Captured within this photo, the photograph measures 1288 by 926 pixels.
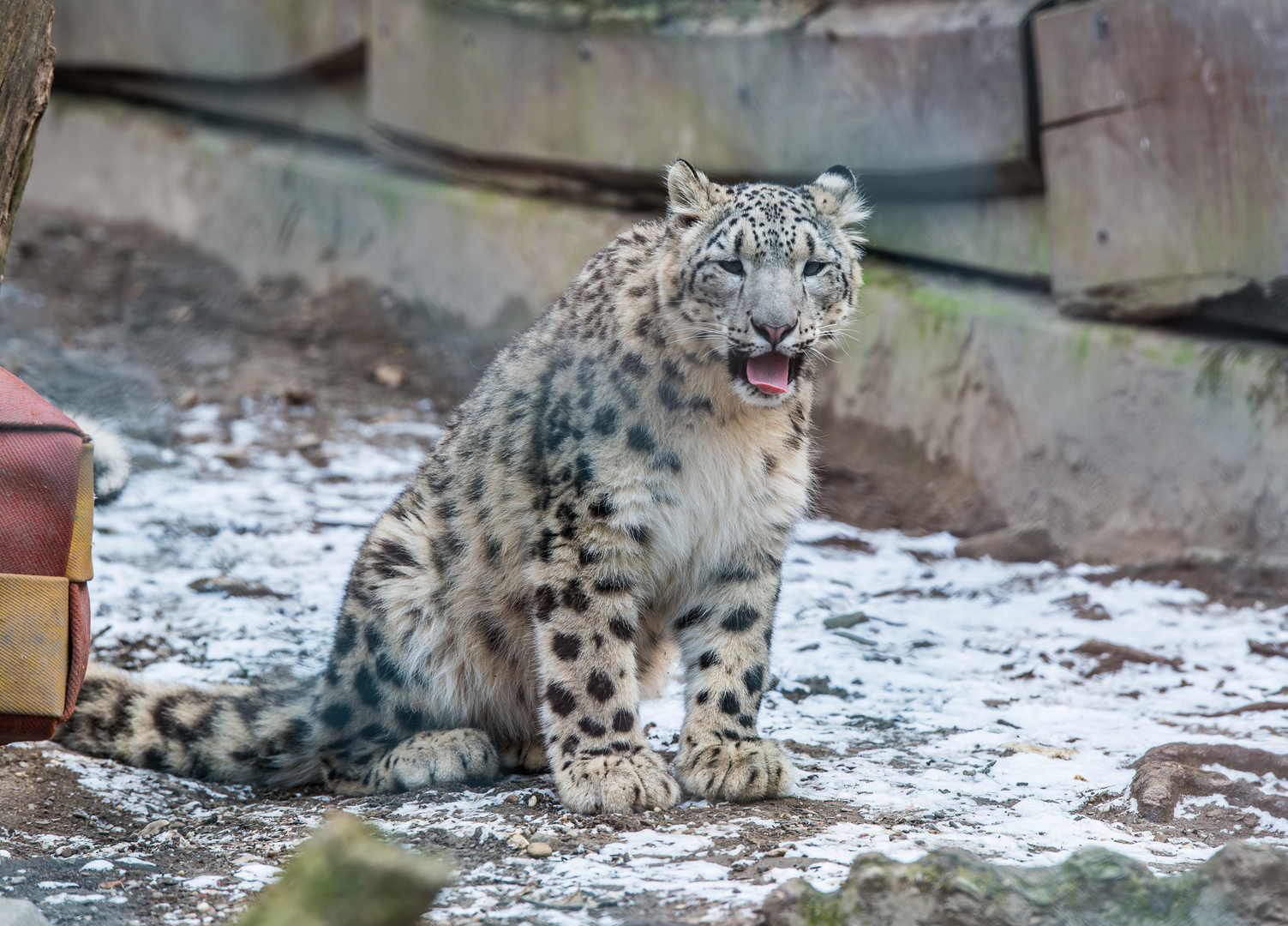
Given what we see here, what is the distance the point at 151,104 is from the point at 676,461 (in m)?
7.91

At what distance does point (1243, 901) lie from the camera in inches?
94.0

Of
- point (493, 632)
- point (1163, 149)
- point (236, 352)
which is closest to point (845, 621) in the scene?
point (493, 632)

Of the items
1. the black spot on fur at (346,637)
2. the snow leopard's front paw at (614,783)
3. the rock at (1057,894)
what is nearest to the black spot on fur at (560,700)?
the snow leopard's front paw at (614,783)

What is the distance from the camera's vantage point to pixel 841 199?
3.92 meters

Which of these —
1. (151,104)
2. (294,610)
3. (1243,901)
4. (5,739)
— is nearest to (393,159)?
(151,104)

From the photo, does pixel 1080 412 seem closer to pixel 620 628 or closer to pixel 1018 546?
pixel 1018 546

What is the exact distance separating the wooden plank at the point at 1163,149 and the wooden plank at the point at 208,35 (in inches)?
183

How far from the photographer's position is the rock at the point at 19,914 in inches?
93.5

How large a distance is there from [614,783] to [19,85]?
2234mm

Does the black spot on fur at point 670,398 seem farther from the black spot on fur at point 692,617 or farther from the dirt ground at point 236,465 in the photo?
the dirt ground at point 236,465

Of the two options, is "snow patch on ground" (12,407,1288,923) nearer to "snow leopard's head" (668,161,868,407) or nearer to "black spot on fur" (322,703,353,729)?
"black spot on fur" (322,703,353,729)

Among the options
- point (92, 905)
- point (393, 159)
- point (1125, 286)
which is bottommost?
point (92, 905)

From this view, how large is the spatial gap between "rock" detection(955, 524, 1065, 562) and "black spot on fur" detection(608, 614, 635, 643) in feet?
9.18

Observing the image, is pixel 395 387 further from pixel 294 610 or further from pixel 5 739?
pixel 5 739
